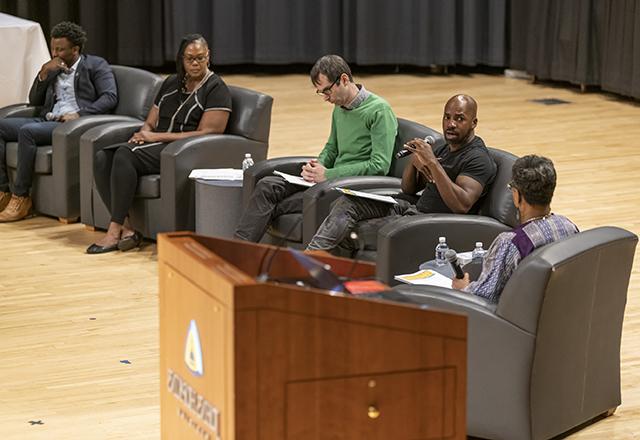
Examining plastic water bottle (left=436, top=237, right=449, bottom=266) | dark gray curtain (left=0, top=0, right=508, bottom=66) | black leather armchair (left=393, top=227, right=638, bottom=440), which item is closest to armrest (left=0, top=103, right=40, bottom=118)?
plastic water bottle (left=436, top=237, right=449, bottom=266)

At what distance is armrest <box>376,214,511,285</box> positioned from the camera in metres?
5.11

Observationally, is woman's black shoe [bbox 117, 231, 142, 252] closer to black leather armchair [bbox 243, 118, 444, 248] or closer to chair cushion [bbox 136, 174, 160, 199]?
chair cushion [bbox 136, 174, 160, 199]

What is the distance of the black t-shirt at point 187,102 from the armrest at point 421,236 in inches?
74.6

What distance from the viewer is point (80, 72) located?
7.43 m

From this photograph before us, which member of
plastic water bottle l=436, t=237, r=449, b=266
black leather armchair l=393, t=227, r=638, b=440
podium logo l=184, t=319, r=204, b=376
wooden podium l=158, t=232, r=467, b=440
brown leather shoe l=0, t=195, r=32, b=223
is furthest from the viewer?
brown leather shoe l=0, t=195, r=32, b=223

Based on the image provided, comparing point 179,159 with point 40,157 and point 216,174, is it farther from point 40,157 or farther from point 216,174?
point 40,157

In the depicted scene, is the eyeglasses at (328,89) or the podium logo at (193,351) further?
the eyeglasses at (328,89)

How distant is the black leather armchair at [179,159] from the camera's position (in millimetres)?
6641

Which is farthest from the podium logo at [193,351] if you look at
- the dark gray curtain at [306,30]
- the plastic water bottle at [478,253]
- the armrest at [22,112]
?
the dark gray curtain at [306,30]

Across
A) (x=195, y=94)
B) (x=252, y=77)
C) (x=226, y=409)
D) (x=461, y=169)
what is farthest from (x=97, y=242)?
(x=252, y=77)

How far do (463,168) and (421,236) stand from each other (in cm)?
34

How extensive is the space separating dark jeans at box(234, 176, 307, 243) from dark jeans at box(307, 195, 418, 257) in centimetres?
46

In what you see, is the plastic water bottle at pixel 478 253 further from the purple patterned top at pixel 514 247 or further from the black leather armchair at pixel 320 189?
the black leather armchair at pixel 320 189

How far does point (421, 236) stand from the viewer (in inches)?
202
